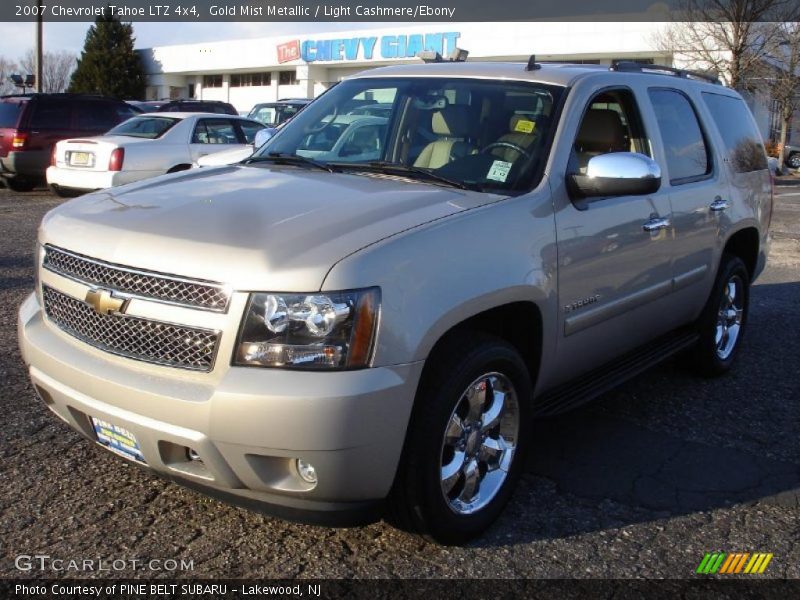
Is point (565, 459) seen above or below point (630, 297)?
below

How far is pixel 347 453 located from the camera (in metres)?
2.69

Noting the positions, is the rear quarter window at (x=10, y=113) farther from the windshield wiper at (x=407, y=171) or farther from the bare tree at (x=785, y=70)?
the bare tree at (x=785, y=70)

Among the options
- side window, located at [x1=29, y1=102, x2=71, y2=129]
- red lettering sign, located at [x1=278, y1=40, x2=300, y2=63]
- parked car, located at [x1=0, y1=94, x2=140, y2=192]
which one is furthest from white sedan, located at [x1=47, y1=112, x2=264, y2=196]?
red lettering sign, located at [x1=278, y1=40, x2=300, y2=63]

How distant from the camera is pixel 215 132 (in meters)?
13.6

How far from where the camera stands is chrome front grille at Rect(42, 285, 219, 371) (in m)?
2.77

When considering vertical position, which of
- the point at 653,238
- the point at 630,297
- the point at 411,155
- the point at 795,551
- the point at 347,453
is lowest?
the point at 795,551

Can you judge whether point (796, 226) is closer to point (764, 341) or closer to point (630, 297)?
point (764, 341)

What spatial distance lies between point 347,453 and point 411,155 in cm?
181

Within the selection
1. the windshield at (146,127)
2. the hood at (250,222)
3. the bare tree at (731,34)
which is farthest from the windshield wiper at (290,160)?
the bare tree at (731,34)

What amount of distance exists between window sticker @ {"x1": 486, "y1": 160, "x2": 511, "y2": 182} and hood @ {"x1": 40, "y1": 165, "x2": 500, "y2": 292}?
25 cm

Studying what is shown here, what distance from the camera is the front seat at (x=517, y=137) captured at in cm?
380

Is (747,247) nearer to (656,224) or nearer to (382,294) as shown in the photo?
(656,224)

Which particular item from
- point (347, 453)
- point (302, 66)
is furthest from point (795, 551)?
point (302, 66)

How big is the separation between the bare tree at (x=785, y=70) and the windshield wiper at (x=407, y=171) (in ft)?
86.7
